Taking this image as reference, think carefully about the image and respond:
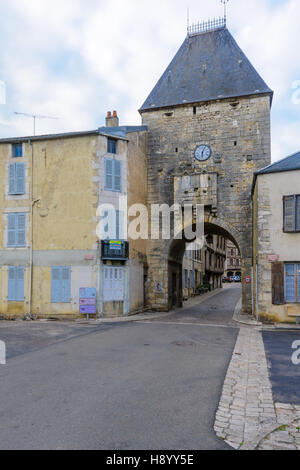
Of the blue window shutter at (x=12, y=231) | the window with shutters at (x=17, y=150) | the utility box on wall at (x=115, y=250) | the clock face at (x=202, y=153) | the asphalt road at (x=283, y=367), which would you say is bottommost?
the asphalt road at (x=283, y=367)

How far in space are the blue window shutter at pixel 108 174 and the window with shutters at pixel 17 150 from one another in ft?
12.7

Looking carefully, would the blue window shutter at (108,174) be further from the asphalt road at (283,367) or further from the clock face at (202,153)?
the asphalt road at (283,367)

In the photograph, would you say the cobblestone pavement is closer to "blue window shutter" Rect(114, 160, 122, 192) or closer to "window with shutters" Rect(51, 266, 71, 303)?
"window with shutters" Rect(51, 266, 71, 303)

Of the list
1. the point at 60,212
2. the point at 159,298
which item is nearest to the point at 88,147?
the point at 60,212

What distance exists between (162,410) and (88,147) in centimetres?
1298

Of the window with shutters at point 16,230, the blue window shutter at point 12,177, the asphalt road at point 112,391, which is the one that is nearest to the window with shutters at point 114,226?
the window with shutters at point 16,230

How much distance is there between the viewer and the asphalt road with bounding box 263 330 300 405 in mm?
5593

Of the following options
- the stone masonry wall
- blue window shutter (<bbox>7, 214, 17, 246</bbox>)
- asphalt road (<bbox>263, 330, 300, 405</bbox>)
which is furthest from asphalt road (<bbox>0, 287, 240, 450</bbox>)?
the stone masonry wall

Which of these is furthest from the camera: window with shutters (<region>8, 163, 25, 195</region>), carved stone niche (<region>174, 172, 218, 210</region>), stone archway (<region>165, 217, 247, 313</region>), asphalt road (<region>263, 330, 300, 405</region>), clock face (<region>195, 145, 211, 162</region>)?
clock face (<region>195, 145, 211, 162</region>)

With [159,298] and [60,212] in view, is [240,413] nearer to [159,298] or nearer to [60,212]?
[60,212]

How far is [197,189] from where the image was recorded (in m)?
18.7

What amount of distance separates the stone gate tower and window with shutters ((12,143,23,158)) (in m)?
6.40

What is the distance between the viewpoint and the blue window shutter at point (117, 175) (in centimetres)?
1641

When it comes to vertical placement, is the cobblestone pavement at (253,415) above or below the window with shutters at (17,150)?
below
